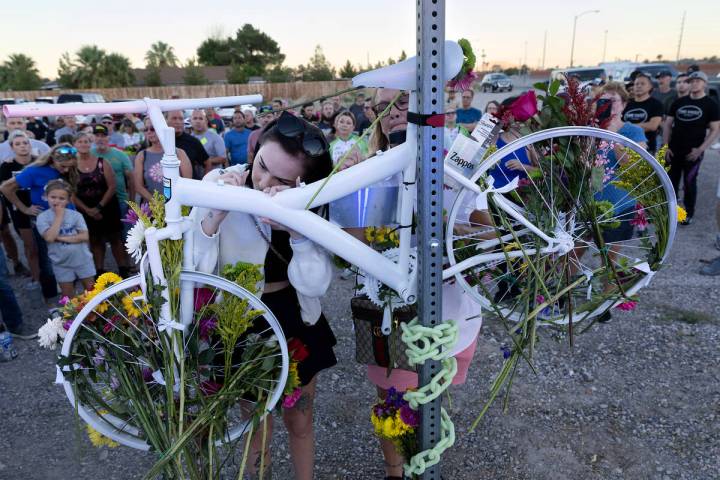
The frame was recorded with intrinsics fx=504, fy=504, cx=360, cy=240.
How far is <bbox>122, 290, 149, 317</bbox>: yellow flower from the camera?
5.35ft

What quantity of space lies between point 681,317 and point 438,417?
3671mm

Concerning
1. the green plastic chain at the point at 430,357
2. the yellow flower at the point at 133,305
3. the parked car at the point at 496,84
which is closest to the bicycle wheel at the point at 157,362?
the yellow flower at the point at 133,305

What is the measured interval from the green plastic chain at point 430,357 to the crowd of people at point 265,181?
37cm

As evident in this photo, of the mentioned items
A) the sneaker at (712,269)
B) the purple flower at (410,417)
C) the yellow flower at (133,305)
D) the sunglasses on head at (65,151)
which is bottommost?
the sneaker at (712,269)

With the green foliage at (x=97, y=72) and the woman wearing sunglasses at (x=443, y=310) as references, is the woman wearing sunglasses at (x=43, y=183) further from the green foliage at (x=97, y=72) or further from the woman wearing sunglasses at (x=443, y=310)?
the green foliage at (x=97, y=72)

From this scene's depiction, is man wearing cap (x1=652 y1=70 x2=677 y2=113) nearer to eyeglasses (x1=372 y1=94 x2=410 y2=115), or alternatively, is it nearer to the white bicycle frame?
eyeglasses (x1=372 y1=94 x2=410 y2=115)

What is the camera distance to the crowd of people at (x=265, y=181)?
70.5 inches

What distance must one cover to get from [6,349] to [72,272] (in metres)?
0.84

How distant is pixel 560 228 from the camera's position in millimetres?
1794

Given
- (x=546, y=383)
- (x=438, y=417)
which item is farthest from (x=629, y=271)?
(x=546, y=383)

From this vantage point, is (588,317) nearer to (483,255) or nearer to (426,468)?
(483,255)

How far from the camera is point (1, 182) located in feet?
18.9

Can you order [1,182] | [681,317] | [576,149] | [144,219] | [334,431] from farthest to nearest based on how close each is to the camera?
[1,182] < [681,317] < [334,431] < [576,149] < [144,219]

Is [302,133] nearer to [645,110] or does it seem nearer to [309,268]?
[309,268]
